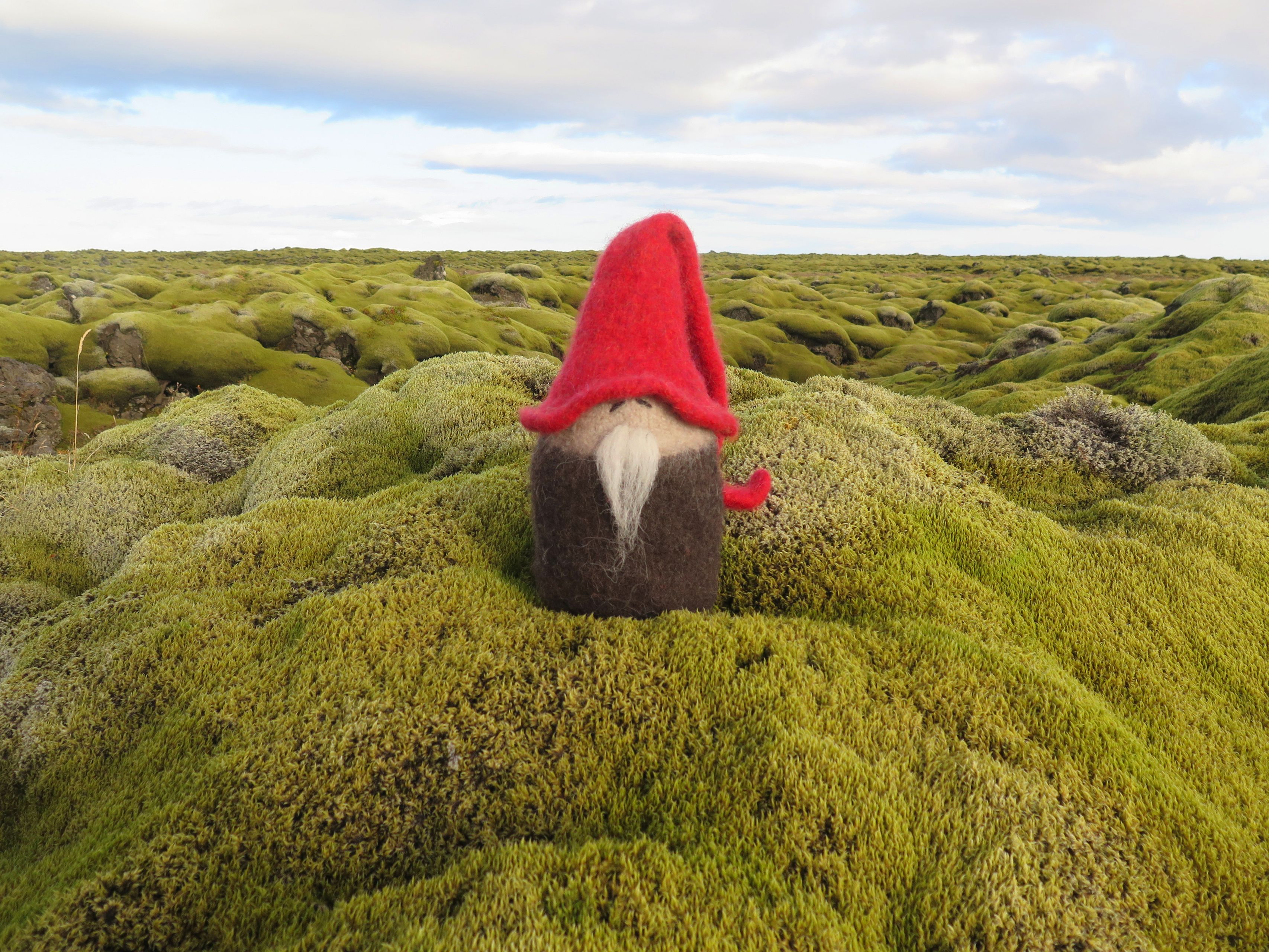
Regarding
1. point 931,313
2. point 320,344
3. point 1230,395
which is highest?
point 931,313

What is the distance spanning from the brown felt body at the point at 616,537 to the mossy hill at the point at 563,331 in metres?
6.95

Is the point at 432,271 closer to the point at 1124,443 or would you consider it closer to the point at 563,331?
the point at 563,331

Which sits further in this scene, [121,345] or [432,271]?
[432,271]

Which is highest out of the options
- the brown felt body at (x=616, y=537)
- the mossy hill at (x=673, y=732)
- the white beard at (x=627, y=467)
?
the white beard at (x=627, y=467)

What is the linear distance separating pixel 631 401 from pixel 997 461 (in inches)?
261

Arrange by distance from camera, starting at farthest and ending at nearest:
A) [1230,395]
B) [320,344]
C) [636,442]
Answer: [320,344], [1230,395], [636,442]

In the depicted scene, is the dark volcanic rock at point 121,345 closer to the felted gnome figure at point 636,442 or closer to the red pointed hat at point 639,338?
the felted gnome figure at point 636,442

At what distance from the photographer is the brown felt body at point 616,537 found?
490 centimetres

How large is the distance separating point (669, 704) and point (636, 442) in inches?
67.8

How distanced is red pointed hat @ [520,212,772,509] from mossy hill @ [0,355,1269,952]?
158 cm

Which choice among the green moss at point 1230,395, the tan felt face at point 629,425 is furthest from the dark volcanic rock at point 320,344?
the green moss at point 1230,395

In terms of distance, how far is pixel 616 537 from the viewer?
4.95 m

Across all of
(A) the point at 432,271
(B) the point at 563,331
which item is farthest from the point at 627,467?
(A) the point at 432,271

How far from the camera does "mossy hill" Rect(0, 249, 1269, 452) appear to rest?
883 inches
